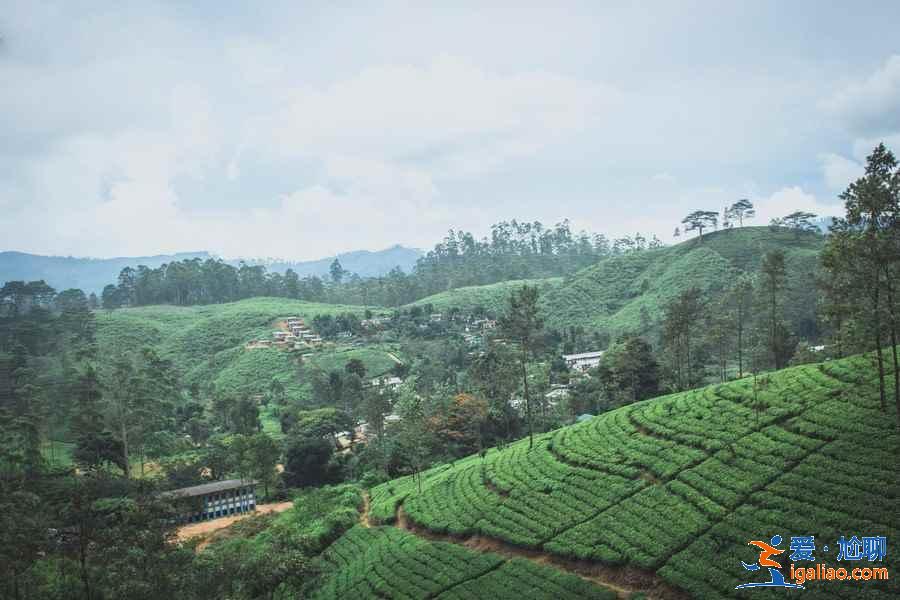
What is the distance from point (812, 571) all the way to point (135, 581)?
72.8ft

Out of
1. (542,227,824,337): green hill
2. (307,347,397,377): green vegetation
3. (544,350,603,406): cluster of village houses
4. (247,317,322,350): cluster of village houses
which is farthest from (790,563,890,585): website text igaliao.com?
(247,317,322,350): cluster of village houses

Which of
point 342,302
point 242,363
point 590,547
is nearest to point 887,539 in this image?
point 590,547

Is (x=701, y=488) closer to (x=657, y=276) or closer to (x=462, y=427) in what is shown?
(x=462, y=427)

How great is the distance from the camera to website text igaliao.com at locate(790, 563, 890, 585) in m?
18.4

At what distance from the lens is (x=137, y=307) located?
152750 millimetres

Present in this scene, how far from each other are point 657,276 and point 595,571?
386 ft

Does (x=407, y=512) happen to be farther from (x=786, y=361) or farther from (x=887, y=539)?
(x=786, y=361)

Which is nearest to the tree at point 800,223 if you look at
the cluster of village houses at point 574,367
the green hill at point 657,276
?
the green hill at point 657,276

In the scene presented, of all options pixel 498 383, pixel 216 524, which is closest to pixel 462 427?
pixel 498 383

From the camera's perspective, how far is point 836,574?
1902cm

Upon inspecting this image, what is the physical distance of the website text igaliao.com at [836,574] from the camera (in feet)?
60.2

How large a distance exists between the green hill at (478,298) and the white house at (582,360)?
36651 millimetres

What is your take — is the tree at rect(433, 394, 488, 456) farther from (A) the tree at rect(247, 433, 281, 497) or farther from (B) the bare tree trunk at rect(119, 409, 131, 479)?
(B) the bare tree trunk at rect(119, 409, 131, 479)

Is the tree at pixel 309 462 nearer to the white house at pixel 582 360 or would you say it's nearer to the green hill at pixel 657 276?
the white house at pixel 582 360
